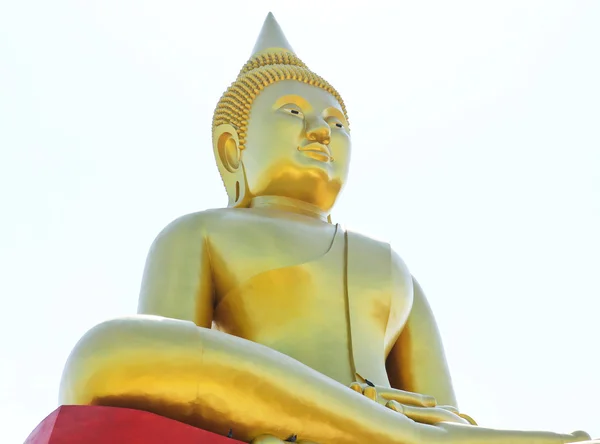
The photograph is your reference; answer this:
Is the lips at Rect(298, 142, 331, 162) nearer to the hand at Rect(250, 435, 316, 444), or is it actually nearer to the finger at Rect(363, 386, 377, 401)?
the finger at Rect(363, 386, 377, 401)

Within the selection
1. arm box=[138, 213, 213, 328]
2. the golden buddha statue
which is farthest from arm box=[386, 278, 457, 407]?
arm box=[138, 213, 213, 328]

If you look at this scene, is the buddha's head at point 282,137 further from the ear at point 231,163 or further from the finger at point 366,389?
the finger at point 366,389

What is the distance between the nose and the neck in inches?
13.5

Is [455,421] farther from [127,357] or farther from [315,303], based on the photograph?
[127,357]

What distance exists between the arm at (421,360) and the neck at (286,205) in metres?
0.73

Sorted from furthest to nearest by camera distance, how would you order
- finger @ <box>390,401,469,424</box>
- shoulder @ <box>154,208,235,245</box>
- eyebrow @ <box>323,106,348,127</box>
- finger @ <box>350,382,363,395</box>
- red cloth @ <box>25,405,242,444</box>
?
eyebrow @ <box>323,106,348,127</box> → shoulder @ <box>154,208,235,245</box> → finger @ <box>350,382,363,395</box> → finger @ <box>390,401,469,424</box> → red cloth @ <box>25,405,242,444</box>

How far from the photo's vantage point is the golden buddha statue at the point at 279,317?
3770 millimetres

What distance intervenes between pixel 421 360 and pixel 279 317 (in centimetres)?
88

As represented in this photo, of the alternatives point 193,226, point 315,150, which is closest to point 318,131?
point 315,150

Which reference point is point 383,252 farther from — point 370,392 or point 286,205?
point 370,392

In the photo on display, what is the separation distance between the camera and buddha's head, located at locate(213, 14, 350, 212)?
5.60 metres

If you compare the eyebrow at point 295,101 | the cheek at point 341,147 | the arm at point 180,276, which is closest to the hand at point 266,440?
the arm at point 180,276

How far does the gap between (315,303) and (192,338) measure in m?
1.30

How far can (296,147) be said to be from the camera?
5594mm
